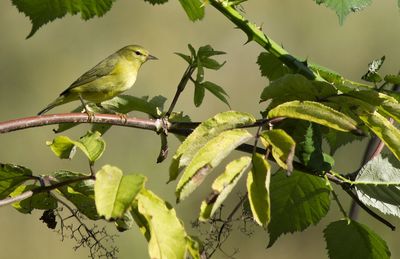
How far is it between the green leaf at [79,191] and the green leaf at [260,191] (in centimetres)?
27

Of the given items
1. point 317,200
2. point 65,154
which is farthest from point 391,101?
point 65,154

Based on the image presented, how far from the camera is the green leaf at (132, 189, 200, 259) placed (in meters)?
1.01

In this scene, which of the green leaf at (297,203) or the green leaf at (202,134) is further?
the green leaf at (297,203)

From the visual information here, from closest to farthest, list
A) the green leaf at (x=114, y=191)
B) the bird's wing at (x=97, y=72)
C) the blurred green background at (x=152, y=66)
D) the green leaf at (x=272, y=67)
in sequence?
the green leaf at (x=114, y=191) → the green leaf at (x=272, y=67) → the bird's wing at (x=97, y=72) → the blurred green background at (x=152, y=66)

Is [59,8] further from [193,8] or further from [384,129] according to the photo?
[384,129]

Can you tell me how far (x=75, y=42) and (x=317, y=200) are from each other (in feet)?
23.0

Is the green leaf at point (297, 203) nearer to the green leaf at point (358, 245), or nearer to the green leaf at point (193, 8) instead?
the green leaf at point (358, 245)

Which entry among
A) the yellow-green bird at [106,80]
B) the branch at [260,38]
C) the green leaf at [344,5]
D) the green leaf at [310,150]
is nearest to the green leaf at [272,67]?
the branch at [260,38]

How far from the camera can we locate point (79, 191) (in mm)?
1178

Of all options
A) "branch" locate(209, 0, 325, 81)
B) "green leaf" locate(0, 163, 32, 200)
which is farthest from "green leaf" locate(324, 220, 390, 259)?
"green leaf" locate(0, 163, 32, 200)

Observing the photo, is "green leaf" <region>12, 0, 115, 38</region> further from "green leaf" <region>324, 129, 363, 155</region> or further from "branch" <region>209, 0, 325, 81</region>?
"green leaf" <region>324, 129, 363, 155</region>

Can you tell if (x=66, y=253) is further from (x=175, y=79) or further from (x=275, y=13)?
(x=275, y=13)

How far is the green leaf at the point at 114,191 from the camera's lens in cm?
100

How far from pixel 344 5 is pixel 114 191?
0.58 metres
